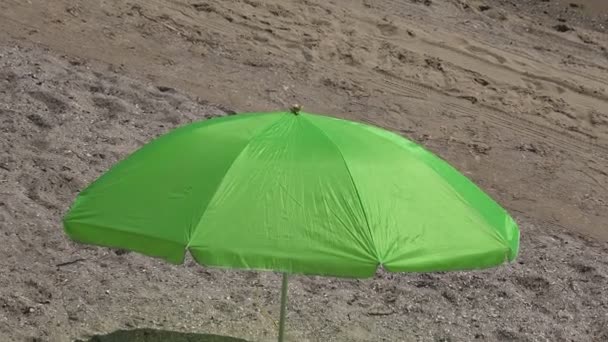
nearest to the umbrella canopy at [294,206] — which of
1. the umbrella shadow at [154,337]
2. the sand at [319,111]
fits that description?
the umbrella shadow at [154,337]

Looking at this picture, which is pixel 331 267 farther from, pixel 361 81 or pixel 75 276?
pixel 361 81

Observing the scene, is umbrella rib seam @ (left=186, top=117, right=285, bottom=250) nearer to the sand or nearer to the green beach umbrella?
the green beach umbrella

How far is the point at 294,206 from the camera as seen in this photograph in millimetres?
4797

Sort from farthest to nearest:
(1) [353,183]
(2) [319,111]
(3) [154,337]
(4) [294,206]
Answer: (2) [319,111]
(3) [154,337]
(1) [353,183]
(4) [294,206]

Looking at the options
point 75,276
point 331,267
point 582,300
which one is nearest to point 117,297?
point 75,276

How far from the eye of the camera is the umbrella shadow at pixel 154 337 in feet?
21.0

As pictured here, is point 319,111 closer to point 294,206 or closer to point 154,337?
point 154,337

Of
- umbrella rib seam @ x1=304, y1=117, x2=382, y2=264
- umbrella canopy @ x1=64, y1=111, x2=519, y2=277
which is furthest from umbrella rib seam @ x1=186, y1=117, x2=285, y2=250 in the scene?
Answer: umbrella rib seam @ x1=304, y1=117, x2=382, y2=264

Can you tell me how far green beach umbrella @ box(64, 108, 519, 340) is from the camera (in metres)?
4.64

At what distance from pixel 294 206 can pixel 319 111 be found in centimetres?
505

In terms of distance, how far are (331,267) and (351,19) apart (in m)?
7.25

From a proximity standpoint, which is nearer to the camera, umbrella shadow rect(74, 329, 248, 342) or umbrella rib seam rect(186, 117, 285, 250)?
umbrella rib seam rect(186, 117, 285, 250)

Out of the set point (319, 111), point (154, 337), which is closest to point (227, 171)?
point (154, 337)

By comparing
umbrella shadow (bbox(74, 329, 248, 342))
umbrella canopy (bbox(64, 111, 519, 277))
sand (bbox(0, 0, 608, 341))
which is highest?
umbrella canopy (bbox(64, 111, 519, 277))
